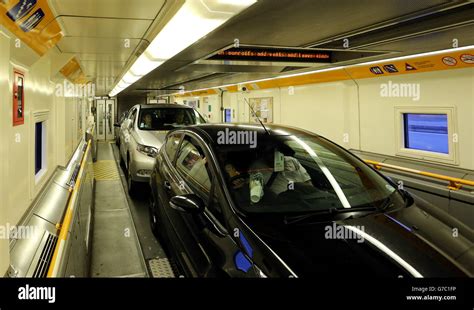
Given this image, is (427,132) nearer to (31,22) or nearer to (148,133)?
(148,133)

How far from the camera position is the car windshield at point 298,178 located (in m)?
2.38

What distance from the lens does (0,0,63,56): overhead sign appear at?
1.88 metres

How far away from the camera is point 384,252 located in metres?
1.87

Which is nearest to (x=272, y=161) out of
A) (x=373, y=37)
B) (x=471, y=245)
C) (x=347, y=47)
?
(x=471, y=245)

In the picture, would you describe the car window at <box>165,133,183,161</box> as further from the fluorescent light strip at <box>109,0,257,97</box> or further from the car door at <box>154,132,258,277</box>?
the fluorescent light strip at <box>109,0,257,97</box>

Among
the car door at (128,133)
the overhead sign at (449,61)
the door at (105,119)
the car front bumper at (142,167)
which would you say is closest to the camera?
the overhead sign at (449,61)

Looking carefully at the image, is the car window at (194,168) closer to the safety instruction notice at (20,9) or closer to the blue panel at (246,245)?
the blue panel at (246,245)

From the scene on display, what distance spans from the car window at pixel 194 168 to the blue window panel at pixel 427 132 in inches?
189

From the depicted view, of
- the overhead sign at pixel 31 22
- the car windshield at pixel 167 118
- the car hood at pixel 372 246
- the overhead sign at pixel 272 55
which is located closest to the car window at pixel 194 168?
the car hood at pixel 372 246

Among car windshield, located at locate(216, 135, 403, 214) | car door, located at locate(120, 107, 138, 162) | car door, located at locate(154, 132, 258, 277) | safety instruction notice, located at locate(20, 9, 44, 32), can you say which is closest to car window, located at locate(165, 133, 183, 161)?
car door, located at locate(154, 132, 258, 277)

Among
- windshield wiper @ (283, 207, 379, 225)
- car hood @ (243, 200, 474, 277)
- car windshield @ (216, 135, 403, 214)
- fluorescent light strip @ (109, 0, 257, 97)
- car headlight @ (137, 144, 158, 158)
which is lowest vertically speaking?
car hood @ (243, 200, 474, 277)

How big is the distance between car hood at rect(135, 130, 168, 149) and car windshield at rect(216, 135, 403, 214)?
3.45 metres

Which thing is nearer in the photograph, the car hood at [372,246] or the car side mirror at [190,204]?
the car hood at [372,246]

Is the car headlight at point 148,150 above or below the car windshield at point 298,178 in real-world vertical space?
above
